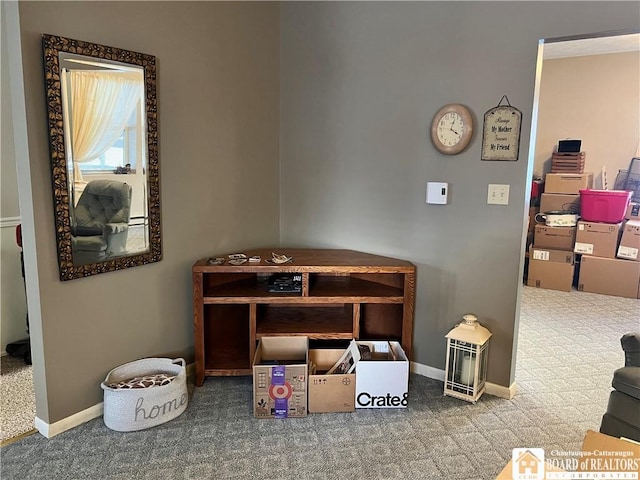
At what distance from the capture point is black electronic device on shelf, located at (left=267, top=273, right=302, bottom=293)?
8.92 feet

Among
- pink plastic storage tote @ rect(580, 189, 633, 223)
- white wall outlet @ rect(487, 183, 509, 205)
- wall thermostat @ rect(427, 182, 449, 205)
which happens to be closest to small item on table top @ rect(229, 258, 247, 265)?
wall thermostat @ rect(427, 182, 449, 205)

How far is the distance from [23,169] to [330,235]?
1.79 meters

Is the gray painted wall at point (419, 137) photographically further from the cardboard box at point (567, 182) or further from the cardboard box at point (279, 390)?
the cardboard box at point (567, 182)

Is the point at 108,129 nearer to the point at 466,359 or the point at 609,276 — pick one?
the point at 466,359

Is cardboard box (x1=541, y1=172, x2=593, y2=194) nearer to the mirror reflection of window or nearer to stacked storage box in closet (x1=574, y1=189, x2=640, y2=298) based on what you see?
stacked storage box in closet (x1=574, y1=189, x2=640, y2=298)

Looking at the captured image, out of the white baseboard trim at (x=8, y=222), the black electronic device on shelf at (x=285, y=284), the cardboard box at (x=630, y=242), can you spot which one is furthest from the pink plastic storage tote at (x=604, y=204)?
the white baseboard trim at (x=8, y=222)

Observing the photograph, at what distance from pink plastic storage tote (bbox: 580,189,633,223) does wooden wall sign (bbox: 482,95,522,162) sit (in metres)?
3.04

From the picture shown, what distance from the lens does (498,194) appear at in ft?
8.43

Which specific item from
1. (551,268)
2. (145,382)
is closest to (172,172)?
(145,382)

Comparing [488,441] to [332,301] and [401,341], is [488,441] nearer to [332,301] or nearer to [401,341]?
[401,341]

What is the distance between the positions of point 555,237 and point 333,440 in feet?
12.9

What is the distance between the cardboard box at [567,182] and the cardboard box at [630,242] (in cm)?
62

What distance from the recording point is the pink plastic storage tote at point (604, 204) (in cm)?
485

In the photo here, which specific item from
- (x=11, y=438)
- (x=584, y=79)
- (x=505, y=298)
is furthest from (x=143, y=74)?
(x=584, y=79)
